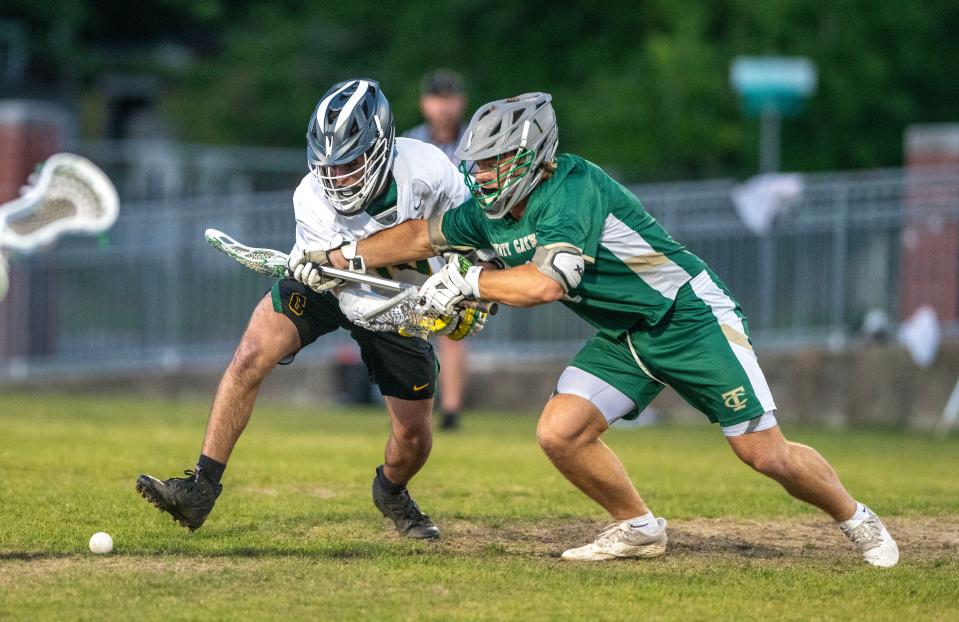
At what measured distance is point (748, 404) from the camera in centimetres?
671

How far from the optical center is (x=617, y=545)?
6.99 metres

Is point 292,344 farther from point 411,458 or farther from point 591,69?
point 591,69

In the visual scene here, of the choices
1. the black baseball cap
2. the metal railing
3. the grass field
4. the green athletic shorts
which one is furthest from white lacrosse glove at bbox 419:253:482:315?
the metal railing

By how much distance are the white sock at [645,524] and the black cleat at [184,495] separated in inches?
77.2

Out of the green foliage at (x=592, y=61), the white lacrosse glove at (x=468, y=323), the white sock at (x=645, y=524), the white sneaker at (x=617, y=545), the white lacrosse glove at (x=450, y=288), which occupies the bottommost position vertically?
the white sneaker at (x=617, y=545)

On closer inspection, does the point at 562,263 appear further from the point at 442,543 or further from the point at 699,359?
the point at 442,543

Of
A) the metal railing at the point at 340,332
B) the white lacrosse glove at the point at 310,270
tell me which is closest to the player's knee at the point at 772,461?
the white lacrosse glove at the point at 310,270

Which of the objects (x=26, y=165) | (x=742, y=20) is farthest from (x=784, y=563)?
(x=742, y=20)

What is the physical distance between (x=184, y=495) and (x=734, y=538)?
2799mm

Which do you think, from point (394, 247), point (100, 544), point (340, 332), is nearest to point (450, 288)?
point (394, 247)

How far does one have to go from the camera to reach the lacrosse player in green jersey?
6523 mm

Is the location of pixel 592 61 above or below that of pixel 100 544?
above

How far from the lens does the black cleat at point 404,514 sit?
7.50m

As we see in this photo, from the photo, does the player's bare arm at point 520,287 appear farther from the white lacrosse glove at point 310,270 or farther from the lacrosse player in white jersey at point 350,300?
the white lacrosse glove at point 310,270
